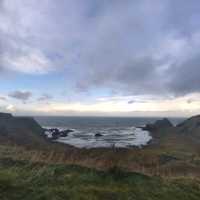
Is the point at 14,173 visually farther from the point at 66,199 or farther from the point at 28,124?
the point at 28,124

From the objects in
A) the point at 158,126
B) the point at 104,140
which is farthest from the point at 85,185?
the point at 158,126

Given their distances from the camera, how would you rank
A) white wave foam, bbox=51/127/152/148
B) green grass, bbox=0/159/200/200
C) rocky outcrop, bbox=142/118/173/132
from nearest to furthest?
green grass, bbox=0/159/200/200
white wave foam, bbox=51/127/152/148
rocky outcrop, bbox=142/118/173/132

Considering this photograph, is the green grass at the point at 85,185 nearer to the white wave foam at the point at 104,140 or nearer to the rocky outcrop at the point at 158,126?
the white wave foam at the point at 104,140

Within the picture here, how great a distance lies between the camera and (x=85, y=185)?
1043cm

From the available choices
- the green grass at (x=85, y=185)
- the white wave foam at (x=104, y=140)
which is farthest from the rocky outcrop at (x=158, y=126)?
the green grass at (x=85, y=185)

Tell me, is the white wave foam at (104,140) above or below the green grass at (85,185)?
below

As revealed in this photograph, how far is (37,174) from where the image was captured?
11734mm

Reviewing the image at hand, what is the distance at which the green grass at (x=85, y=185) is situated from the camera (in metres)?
9.44

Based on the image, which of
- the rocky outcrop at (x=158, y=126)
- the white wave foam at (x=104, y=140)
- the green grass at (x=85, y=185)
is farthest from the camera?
the rocky outcrop at (x=158, y=126)

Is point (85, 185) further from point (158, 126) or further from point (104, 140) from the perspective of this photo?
point (158, 126)

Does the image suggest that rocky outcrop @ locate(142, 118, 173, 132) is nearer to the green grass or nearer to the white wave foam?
the white wave foam

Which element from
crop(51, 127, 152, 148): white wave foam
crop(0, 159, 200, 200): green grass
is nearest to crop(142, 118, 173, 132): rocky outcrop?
crop(51, 127, 152, 148): white wave foam

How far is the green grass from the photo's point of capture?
9444 mm

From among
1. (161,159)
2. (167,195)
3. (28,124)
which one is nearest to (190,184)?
(167,195)
